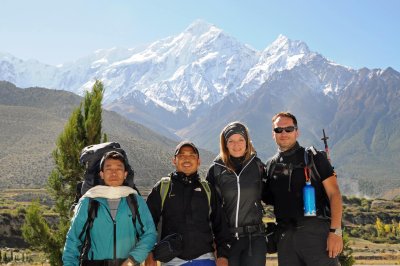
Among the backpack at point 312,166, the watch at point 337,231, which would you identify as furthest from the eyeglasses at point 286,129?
the watch at point 337,231

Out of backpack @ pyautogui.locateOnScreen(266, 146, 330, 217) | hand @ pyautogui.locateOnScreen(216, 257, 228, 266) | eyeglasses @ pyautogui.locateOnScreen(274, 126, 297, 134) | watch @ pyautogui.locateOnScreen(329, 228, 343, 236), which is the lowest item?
hand @ pyautogui.locateOnScreen(216, 257, 228, 266)

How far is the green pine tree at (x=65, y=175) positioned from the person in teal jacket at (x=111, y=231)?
956 cm

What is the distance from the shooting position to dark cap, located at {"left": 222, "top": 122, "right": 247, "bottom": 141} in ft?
23.7

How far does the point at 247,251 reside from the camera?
6.93m

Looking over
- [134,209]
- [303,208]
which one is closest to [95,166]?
[134,209]

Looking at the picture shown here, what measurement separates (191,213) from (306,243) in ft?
5.51

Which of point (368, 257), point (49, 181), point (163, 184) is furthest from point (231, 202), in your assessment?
point (368, 257)

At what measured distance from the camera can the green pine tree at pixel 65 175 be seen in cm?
1595

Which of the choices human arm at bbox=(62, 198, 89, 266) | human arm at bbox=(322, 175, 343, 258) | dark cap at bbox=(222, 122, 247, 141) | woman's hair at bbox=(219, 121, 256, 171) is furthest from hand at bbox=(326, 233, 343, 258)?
human arm at bbox=(62, 198, 89, 266)

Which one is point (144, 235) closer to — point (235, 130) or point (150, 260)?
point (150, 260)

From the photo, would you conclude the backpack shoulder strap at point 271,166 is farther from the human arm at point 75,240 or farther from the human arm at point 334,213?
the human arm at point 75,240

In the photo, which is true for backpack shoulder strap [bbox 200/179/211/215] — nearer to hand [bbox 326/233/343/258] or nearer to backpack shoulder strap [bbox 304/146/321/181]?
backpack shoulder strap [bbox 304/146/321/181]

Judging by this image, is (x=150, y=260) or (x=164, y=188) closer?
(x=150, y=260)

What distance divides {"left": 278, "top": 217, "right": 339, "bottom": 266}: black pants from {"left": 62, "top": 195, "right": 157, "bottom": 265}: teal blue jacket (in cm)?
200
